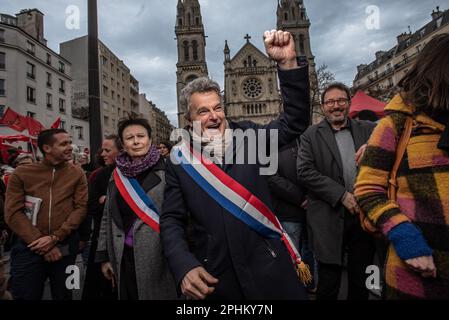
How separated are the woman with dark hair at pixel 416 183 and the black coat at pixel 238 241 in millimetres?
448

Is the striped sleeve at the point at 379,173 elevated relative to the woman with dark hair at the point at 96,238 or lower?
elevated

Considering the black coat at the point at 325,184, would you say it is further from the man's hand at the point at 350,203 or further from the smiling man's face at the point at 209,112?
the smiling man's face at the point at 209,112

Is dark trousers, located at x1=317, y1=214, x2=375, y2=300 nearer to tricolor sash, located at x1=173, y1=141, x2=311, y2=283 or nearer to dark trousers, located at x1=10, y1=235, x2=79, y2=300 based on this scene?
tricolor sash, located at x1=173, y1=141, x2=311, y2=283

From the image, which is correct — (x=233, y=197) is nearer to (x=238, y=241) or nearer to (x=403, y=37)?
(x=238, y=241)

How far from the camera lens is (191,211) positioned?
166cm

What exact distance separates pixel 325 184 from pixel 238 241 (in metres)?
1.32

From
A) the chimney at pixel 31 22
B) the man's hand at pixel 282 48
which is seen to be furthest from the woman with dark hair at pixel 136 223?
the chimney at pixel 31 22

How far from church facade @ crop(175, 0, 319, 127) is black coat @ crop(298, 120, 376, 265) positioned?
1710 inches

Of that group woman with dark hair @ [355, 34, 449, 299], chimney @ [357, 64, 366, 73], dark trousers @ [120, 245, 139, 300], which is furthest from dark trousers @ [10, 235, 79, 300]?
chimney @ [357, 64, 366, 73]

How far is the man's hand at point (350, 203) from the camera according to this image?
2.39 m

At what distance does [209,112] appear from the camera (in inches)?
68.7

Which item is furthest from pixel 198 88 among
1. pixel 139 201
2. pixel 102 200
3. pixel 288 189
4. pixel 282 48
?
pixel 288 189

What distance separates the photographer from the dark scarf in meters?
2.42

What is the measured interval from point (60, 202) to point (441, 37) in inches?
A: 125
